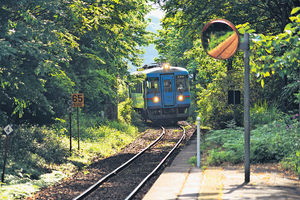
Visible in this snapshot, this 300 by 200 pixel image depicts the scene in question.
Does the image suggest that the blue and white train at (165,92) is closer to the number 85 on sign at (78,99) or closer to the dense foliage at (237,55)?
the dense foliage at (237,55)

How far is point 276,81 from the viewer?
61.1ft

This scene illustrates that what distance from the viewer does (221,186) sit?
27.1 feet

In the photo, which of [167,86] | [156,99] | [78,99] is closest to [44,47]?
[78,99]

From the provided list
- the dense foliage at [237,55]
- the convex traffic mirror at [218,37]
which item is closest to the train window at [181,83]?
the dense foliage at [237,55]

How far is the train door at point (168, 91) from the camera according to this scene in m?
27.3

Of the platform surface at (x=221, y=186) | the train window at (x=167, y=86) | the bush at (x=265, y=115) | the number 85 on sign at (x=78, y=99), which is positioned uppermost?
the train window at (x=167, y=86)

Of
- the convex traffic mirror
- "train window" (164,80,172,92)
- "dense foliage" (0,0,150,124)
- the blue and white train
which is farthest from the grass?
"train window" (164,80,172,92)

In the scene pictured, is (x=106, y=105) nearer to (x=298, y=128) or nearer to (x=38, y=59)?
(x=38, y=59)

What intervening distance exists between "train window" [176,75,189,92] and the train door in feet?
1.14

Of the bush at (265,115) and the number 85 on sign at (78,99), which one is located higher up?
the number 85 on sign at (78,99)

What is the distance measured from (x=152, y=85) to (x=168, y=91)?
1.09 m

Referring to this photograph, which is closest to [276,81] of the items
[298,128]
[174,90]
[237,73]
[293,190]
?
[237,73]

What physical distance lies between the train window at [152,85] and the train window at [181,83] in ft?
4.44

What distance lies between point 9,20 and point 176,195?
21.7 ft
